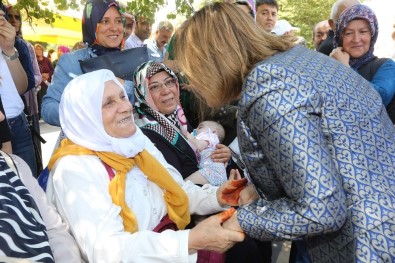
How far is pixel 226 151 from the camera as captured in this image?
330cm

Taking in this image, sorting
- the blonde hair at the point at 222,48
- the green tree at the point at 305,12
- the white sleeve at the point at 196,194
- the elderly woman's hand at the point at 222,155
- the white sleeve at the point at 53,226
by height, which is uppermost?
the blonde hair at the point at 222,48

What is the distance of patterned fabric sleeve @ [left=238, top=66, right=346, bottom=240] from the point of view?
131cm

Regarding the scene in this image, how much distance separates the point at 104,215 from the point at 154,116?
1.23m

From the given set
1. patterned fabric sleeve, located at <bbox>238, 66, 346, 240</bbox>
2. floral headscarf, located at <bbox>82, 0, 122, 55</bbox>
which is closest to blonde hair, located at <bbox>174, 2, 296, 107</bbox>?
patterned fabric sleeve, located at <bbox>238, 66, 346, 240</bbox>

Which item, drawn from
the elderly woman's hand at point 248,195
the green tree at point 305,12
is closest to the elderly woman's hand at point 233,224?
the elderly woman's hand at point 248,195

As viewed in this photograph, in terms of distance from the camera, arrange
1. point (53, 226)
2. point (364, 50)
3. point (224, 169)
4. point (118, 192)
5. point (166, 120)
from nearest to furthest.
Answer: point (53, 226)
point (118, 192)
point (166, 120)
point (224, 169)
point (364, 50)

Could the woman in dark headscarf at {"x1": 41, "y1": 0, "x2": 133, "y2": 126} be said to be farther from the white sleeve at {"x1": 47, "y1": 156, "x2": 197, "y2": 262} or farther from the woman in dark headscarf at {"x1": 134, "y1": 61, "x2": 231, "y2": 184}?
the white sleeve at {"x1": 47, "y1": 156, "x2": 197, "y2": 262}

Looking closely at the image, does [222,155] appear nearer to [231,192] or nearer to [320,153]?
[231,192]

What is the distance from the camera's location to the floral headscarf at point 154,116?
3.03 metres

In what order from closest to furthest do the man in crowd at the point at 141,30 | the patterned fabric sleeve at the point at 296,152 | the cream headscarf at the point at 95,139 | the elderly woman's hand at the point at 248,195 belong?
1. the patterned fabric sleeve at the point at 296,152
2. the elderly woman's hand at the point at 248,195
3. the cream headscarf at the point at 95,139
4. the man in crowd at the point at 141,30

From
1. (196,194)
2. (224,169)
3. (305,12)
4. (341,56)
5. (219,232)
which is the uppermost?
(341,56)

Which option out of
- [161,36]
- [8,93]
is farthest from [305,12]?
[8,93]

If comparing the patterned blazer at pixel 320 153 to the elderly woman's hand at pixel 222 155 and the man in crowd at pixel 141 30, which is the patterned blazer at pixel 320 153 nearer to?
the elderly woman's hand at pixel 222 155

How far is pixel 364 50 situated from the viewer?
3330 mm
